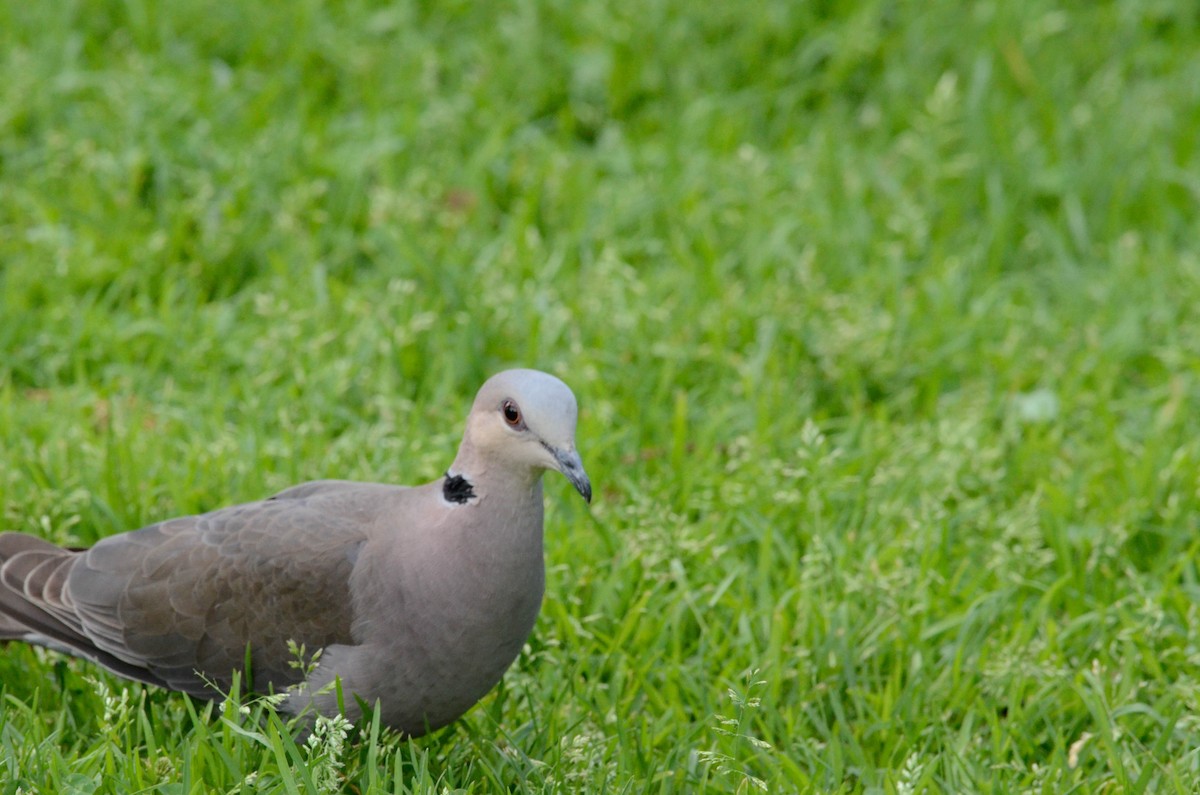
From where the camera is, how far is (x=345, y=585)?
327 cm

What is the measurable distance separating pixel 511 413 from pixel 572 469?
0.60ft

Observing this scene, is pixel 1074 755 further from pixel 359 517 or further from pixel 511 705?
pixel 359 517

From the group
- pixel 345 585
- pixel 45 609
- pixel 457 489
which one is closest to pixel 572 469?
pixel 457 489

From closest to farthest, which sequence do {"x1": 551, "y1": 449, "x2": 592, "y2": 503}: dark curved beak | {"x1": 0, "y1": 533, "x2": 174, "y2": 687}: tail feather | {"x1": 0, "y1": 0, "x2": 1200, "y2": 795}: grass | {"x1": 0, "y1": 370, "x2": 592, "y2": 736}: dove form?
1. {"x1": 551, "y1": 449, "x2": 592, "y2": 503}: dark curved beak
2. {"x1": 0, "y1": 370, "x2": 592, "y2": 736}: dove
3. {"x1": 0, "y1": 533, "x2": 174, "y2": 687}: tail feather
4. {"x1": 0, "y1": 0, "x2": 1200, "y2": 795}: grass

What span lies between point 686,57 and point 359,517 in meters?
3.65

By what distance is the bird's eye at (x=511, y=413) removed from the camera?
9.99 ft

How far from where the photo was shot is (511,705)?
360 cm

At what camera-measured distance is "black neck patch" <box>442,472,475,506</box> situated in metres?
3.15

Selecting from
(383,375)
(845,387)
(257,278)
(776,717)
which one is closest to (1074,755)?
(776,717)

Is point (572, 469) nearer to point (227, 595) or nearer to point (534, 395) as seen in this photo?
point (534, 395)

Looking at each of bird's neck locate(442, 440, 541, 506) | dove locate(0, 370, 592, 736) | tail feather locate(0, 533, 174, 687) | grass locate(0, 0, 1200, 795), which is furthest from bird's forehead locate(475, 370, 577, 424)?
tail feather locate(0, 533, 174, 687)

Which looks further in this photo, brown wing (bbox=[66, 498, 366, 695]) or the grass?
the grass

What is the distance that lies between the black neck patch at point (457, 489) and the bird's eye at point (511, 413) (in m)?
0.18

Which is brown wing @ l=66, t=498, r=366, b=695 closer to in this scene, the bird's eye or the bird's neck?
the bird's neck
